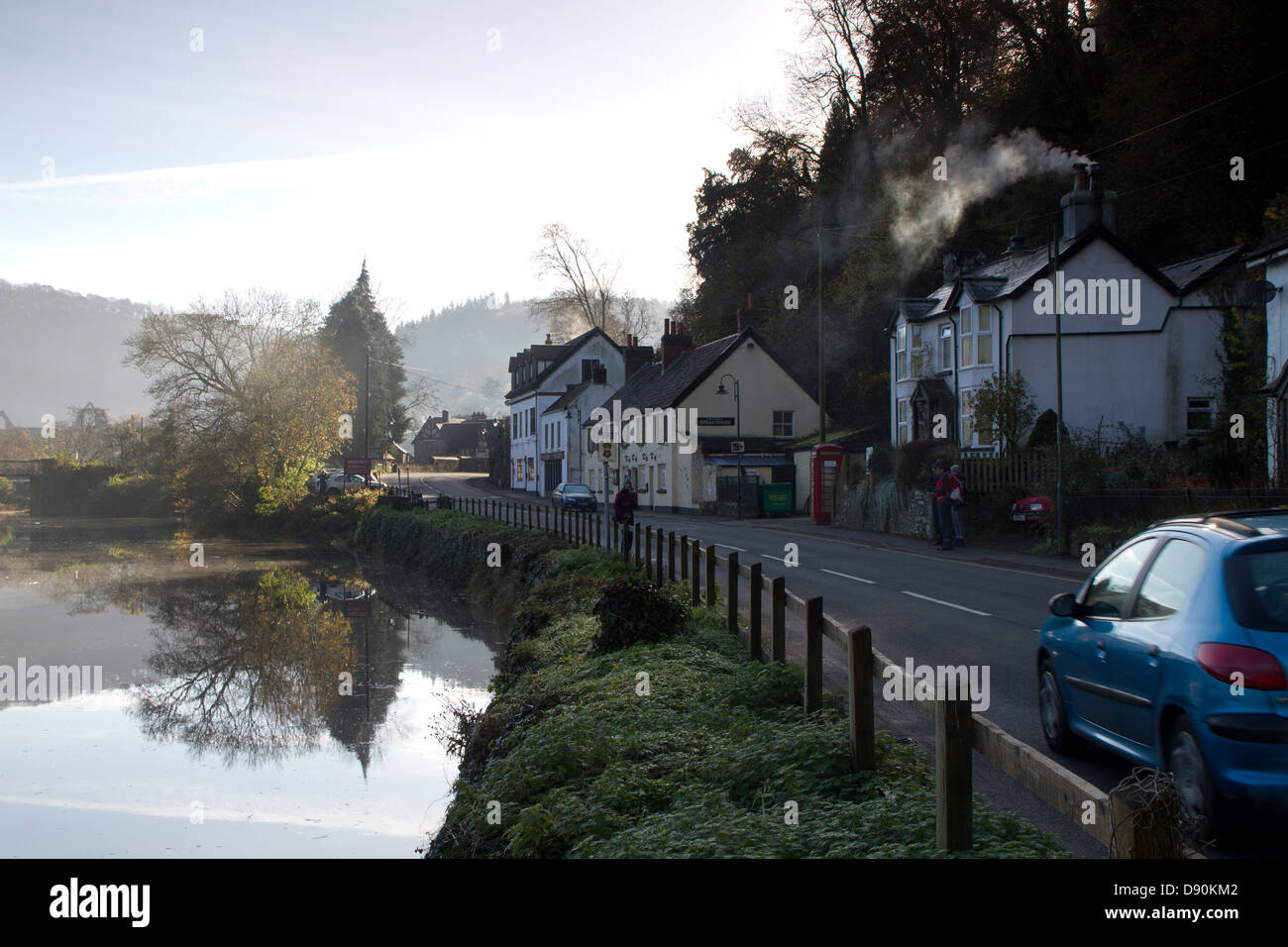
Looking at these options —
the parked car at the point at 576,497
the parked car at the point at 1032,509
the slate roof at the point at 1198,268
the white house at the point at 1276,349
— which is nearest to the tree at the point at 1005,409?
the parked car at the point at 1032,509

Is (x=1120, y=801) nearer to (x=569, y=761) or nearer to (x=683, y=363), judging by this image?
(x=569, y=761)

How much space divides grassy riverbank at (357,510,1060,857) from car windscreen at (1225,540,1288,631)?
62.1 inches

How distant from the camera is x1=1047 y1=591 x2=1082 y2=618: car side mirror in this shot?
6434 millimetres

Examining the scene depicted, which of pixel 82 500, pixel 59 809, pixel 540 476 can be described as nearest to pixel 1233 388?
pixel 59 809

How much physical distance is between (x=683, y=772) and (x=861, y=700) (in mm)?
1451

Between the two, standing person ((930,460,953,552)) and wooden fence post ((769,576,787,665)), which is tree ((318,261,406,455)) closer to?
standing person ((930,460,953,552))

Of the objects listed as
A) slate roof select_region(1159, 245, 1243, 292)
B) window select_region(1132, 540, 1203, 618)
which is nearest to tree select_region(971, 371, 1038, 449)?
slate roof select_region(1159, 245, 1243, 292)

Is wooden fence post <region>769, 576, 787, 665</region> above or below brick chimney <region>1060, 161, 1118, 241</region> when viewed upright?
below

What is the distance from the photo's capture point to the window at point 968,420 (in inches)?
1382

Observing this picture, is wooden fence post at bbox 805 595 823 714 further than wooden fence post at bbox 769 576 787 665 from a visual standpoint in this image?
No

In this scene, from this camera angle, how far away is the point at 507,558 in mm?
26781

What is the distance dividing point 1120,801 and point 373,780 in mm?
10988

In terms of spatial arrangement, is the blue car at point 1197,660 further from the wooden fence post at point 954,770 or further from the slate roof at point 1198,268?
the slate roof at point 1198,268

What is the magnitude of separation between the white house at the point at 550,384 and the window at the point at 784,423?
16.0 m
